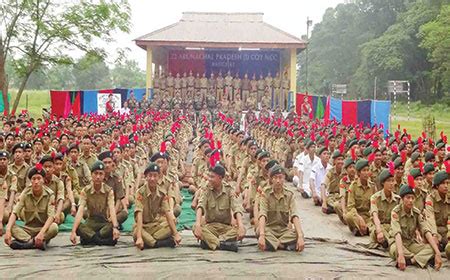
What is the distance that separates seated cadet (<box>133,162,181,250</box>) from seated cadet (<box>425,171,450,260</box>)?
259 cm

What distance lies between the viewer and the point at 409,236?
17.3ft

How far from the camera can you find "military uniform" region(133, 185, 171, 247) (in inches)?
222

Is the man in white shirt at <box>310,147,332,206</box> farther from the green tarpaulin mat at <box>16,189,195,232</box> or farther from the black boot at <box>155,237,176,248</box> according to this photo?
the black boot at <box>155,237,176,248</box>

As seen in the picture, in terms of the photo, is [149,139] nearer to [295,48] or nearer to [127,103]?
[127,103]

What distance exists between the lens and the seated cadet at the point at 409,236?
5004 millimetres

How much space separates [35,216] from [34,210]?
62 mm

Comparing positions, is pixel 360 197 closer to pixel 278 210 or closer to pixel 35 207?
pixel 278 210

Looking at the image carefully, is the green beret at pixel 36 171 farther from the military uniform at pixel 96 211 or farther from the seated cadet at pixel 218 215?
the seated cadet at pixel 218 215

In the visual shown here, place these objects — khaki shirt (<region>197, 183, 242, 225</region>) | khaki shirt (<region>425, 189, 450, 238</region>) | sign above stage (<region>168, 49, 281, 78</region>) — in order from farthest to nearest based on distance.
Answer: sign above stage (<region>168, 49, 281, 78</region>) → khaki shirt (<region>197, 183, 242, 225</region>) → khaki shirt (<region>425, 189, 450, 238</region>)

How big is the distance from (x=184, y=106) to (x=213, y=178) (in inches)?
568

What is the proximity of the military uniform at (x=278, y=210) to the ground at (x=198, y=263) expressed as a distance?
0.91 feet

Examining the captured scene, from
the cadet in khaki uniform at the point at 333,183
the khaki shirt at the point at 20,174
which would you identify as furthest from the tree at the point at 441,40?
the khaki shirt at the point at 20,174

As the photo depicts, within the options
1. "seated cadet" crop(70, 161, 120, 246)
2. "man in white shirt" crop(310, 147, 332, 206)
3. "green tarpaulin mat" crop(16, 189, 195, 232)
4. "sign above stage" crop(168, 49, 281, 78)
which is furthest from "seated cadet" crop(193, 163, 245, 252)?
"sign above stage" crop(168, 49, 281, 78)

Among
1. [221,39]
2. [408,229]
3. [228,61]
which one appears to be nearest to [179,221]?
[408,229]
